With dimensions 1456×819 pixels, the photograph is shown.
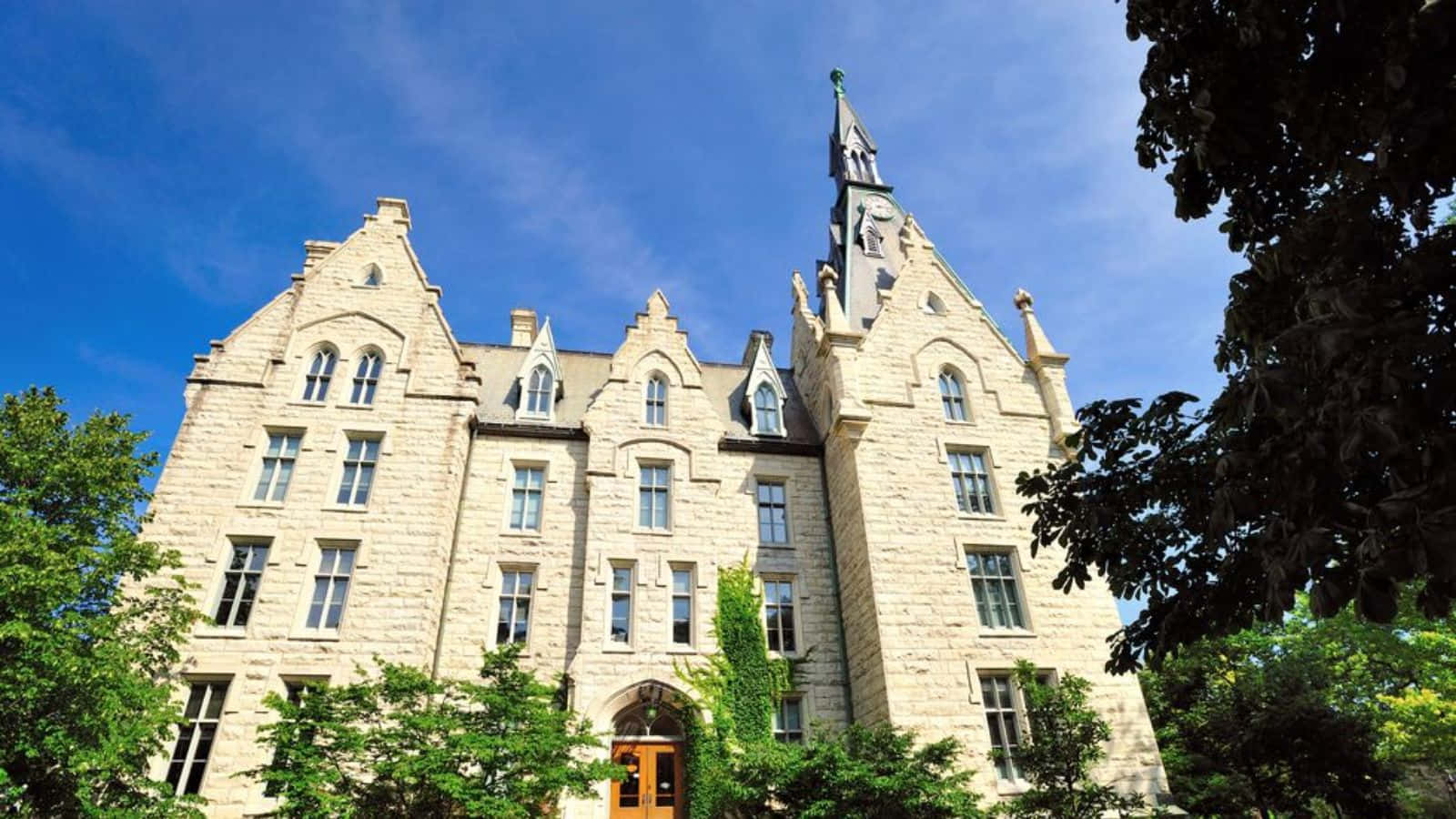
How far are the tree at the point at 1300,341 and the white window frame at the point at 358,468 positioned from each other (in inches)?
643

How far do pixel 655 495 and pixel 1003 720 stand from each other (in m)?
10.2

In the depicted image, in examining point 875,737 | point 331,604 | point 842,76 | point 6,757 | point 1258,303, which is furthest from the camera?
point 842,76

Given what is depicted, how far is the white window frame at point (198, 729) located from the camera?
48.4ft

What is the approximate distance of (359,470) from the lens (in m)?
18.9

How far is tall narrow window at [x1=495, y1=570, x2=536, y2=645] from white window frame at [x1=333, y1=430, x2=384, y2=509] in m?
4.02

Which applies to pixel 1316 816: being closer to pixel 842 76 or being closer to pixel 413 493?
pixel 413 493

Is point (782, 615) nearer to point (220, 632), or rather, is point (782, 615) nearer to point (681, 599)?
point (681, 599)

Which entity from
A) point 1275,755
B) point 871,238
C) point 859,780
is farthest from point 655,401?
point 1275,755

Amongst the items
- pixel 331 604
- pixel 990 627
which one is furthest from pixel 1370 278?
pixel 331 604

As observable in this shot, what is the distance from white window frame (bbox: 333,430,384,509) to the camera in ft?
60.4

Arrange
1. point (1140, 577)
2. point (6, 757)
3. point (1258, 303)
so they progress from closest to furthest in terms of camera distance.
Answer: point (1258, 303) < point (1140, 577) < point (6, 757)

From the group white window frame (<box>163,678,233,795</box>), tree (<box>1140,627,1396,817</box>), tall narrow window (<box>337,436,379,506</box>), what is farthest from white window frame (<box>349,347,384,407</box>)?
tree (<box>1140,627,1396,817</box>)

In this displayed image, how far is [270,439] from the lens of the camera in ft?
62.4

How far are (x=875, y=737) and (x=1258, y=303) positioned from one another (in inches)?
428
